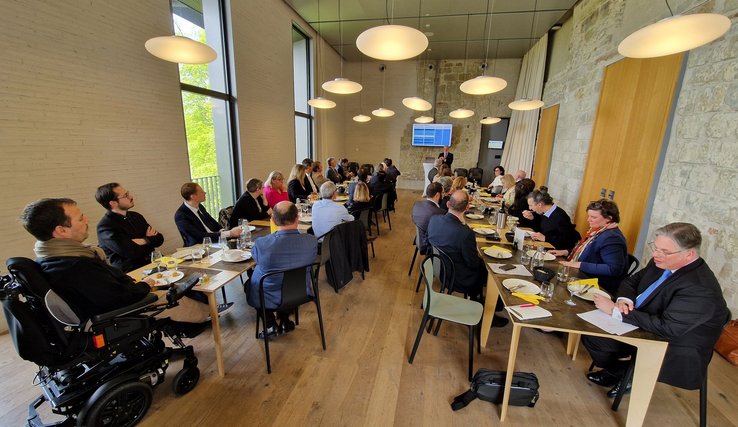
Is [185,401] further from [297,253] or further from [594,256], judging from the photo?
[594,256]

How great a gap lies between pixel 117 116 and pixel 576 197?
23.9 feet

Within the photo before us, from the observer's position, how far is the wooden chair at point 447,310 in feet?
7.52

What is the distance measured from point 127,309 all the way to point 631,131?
5.86 m

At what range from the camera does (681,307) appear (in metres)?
1.63

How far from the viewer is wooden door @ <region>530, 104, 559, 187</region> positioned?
280 inches

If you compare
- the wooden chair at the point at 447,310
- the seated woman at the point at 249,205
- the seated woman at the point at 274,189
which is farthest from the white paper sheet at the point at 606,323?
the seated woman at the point at 274,189

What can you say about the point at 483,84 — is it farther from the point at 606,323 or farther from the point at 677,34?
the point at 606,323

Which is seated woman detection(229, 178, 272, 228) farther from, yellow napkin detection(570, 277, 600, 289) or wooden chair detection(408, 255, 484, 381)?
yellow napkin detection(570, 277, 600, 289)

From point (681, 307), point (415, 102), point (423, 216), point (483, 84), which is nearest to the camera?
point (681, 307)

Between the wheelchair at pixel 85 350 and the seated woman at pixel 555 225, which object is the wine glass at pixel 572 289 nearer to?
the seated woman at pixel 555 225

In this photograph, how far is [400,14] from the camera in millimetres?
7035

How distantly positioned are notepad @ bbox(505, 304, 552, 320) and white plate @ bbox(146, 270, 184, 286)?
232cm

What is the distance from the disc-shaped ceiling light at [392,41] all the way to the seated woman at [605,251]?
2.09m

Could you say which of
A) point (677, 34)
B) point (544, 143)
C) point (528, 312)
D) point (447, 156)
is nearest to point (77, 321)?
point (528, 312)
